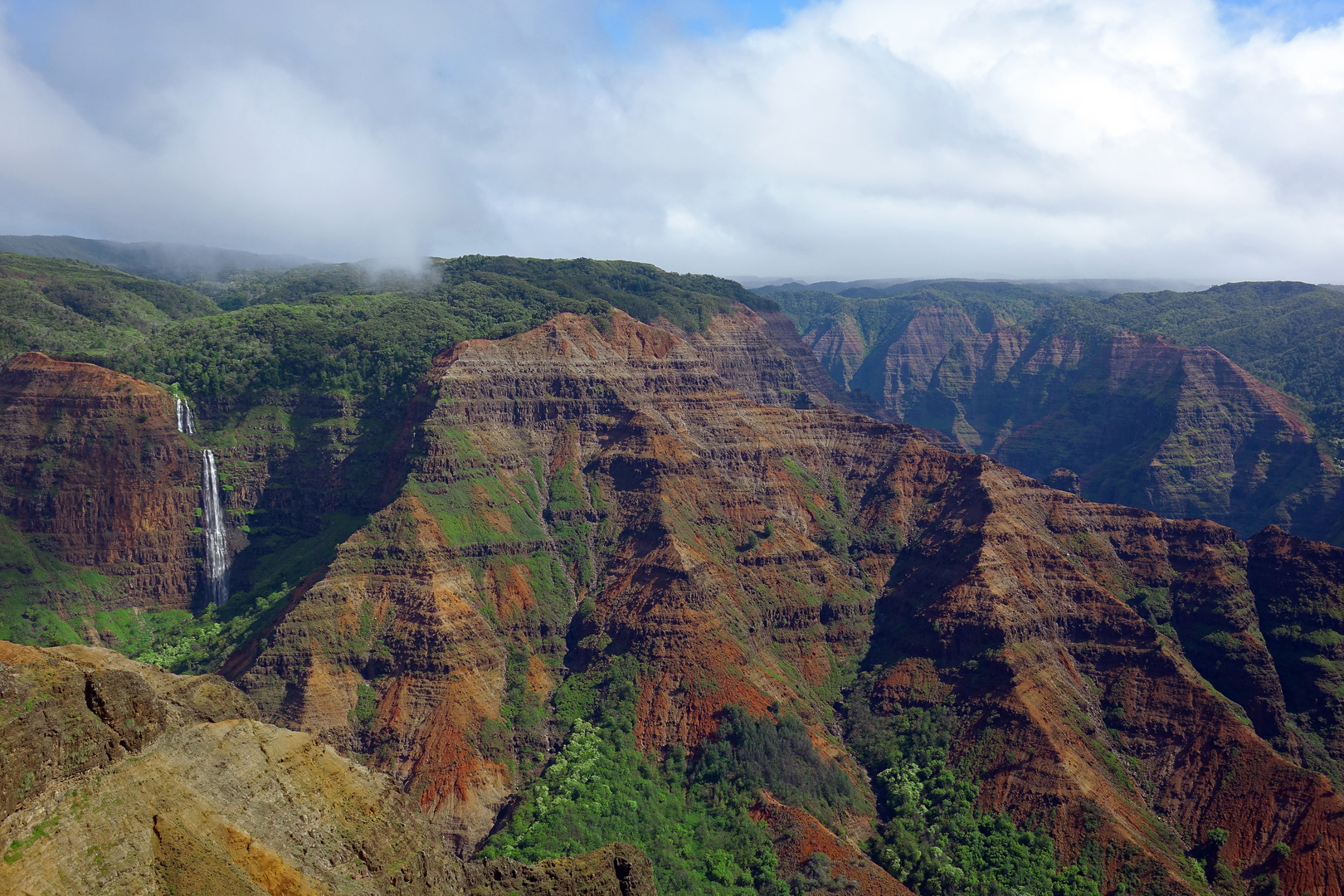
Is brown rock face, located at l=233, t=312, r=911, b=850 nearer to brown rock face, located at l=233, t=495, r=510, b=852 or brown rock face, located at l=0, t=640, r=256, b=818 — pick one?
brown rock face, located at l=233, t=495, r=510, b=852

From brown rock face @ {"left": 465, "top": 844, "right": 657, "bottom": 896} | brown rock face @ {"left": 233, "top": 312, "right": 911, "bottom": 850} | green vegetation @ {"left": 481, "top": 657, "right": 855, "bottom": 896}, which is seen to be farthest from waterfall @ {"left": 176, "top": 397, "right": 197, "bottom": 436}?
brown rock face @ {"left": 465, "top": 844, "right": 657, "bottom": 896}

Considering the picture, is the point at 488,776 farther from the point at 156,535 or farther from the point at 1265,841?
the point at 1265,841

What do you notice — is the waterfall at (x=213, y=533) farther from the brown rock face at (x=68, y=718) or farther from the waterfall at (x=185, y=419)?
the brown rock face at (x=68, y=718)

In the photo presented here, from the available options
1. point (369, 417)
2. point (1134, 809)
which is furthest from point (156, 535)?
point (1134, 809)

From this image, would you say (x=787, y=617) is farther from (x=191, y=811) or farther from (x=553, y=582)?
(x=191, y=811)

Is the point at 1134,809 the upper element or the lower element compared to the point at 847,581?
lower
